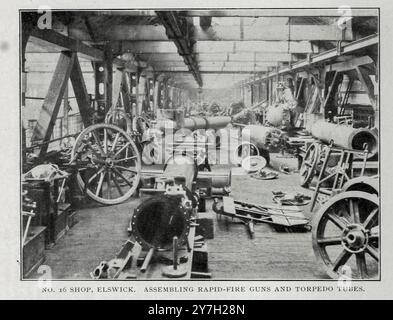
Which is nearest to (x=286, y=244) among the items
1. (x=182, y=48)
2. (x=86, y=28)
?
(x=182, y=48)

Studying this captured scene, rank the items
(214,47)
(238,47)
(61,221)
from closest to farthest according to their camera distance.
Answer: (61,221) < (214,47) < (238,47)

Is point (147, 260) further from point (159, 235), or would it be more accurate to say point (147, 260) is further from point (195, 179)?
point (195, 179)

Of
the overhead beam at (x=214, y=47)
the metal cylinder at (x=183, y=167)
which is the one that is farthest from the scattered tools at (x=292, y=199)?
the overhead beam at (x=214, y=47)

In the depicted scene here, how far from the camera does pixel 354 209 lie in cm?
393

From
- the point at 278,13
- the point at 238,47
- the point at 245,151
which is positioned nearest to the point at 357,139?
the point at 278,13

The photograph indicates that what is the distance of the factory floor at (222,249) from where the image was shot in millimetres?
4324

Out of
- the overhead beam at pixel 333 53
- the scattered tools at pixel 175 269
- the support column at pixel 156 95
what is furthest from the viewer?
the support column at pixel 156 95

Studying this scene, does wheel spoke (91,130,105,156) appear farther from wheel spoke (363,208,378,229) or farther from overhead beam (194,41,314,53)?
overhead beam (194,41,314,53)

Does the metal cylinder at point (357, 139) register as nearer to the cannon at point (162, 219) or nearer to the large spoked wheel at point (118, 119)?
the cannon at point (162, 219)

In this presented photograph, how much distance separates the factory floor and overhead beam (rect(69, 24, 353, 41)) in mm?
2836

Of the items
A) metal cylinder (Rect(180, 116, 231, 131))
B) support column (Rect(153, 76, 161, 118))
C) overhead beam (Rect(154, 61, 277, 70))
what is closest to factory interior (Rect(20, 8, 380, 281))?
overhead beam (Rect(154, 61, 277, 70))

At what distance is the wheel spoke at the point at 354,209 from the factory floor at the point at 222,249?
57 centimetres

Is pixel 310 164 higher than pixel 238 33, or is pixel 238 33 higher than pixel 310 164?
pixel 238 33

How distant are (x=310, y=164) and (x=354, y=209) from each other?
4.16 meters
